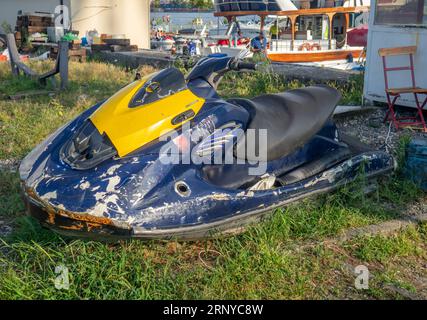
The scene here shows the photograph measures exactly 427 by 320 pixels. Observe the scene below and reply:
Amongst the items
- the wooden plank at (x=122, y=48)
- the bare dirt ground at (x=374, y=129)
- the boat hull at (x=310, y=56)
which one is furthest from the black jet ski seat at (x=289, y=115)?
the boat hull at (x=310, y=56)

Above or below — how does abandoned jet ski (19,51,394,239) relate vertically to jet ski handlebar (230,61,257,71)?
below

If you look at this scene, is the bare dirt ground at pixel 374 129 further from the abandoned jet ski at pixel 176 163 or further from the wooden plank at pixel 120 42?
the wooden plank at pixel 120 42

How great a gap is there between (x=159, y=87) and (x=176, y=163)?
0.50 meters

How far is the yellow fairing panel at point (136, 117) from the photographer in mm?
2877

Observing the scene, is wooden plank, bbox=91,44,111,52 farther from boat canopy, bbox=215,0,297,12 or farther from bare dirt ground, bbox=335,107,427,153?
bare dirt ground, bbox=335,107,427,153

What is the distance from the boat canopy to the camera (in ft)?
60.6

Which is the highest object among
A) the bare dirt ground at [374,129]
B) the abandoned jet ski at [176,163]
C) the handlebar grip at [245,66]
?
the handlebar grip at [245,66]

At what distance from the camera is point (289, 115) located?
347 centimetres

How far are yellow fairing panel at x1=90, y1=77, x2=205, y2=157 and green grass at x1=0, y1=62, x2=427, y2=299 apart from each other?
0.68m

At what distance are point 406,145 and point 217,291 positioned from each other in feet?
8.37

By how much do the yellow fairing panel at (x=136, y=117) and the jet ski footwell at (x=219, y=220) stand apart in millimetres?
439

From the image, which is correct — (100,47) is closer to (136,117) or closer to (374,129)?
(374,129)

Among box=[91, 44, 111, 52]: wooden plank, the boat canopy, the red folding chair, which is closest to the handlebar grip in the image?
the red folding chair
